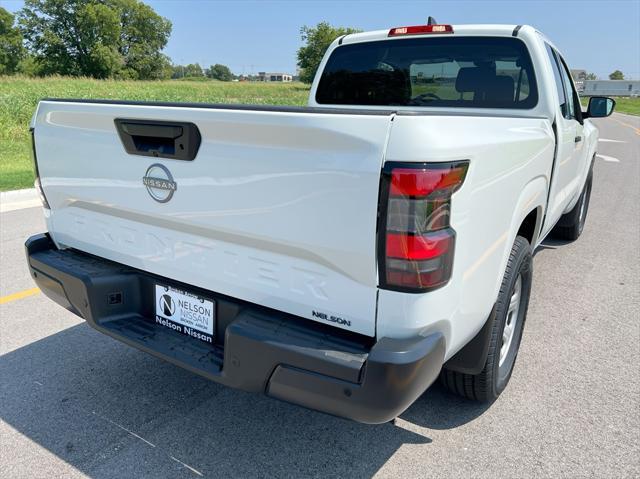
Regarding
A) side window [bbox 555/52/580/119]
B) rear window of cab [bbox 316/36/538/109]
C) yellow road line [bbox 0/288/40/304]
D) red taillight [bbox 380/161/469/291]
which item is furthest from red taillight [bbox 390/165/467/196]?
yellow road line [bbox 0/288/40/304]

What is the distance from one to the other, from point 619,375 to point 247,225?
2.59 m

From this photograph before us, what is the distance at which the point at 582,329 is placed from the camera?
3.87 m

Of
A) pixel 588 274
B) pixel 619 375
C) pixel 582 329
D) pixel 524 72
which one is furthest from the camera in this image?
pixel 588 274

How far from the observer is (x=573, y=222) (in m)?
5.94

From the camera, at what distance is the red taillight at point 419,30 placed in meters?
3.90

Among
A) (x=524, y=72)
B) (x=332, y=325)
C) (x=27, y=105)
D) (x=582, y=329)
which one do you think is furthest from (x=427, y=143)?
(x=27, y=105)

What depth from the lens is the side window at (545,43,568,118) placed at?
12.7 ft

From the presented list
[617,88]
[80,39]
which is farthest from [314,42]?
[617,88]

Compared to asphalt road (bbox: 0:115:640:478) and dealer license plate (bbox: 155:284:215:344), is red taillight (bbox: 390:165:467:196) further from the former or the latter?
asphalt road (bbox: 0:115:640:478)

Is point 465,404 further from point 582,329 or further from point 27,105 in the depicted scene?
point 27,105

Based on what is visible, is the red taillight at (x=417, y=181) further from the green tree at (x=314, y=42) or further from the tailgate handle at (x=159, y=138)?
the green tree at (x=314, y=42)

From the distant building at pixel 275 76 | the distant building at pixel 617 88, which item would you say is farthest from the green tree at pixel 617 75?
the distant building at pixel 275 76

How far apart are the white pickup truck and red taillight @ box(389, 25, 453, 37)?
1327 millimetres

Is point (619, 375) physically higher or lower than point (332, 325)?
lower
